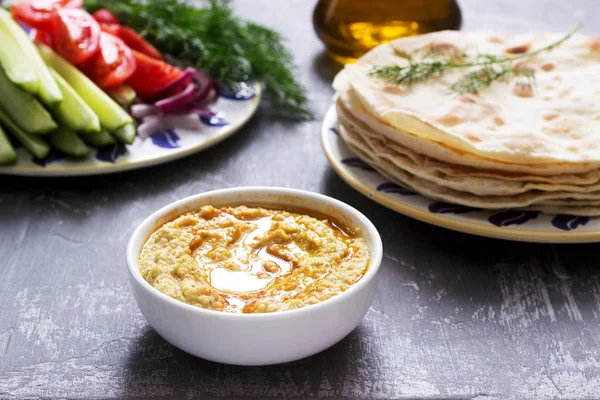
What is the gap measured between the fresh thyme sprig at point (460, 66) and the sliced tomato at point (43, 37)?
121 cm

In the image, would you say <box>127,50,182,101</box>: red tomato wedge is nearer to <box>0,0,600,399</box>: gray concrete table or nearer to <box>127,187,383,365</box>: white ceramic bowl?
<box>0,0,600,399</box>: gray concrete table

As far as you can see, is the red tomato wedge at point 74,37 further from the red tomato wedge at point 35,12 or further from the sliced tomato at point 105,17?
the sliced tomato at point 105,17

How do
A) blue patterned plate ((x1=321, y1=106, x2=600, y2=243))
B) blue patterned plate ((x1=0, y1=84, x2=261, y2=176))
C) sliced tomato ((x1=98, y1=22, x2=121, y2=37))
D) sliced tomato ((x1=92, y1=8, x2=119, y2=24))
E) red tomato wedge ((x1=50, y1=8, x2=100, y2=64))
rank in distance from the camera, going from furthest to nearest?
1. sliced tomato ((x1=92, y1=8, x2=119, y2=24))
2. sliced tomato ((x1=98, y1=22, x2=121, y2=37))
3. red tomato wedge ((x1=50, y1=8, x2=100, y2=64))
4. blue patterned plate ((x1=0, y1=84, x2=261, y2=176))
5. blue patterned plate ((x1=321, y1=106, x2=600, y2=243))

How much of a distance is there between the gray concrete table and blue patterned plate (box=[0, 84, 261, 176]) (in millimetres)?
70

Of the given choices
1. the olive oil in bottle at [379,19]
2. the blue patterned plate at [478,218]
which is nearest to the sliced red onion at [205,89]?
the olive oil in bottle at [379,19]

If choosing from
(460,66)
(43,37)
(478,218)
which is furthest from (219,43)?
(478,218)

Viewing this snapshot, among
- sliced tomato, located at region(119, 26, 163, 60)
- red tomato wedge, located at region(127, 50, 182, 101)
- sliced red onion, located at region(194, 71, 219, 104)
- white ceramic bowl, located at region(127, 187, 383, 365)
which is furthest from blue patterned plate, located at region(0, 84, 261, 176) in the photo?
white ceramic bowl, located at region(127, 187, 383, 365)

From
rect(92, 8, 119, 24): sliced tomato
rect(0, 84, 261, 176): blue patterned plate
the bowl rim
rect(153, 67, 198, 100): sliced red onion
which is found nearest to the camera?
the bowl rim

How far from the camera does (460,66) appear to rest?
2658 mm

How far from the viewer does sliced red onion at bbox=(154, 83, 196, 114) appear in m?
2.93

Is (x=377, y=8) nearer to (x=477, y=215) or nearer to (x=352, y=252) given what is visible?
(x=477, y=215)

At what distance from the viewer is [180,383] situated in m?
1.73

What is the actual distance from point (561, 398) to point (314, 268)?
1.91 ft

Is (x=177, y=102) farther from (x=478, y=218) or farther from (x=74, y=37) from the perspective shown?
(x=478, y=218)
